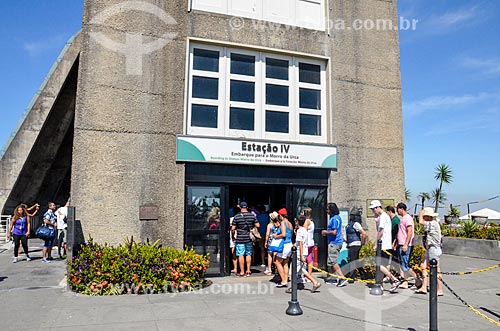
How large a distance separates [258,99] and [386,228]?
13.9ft

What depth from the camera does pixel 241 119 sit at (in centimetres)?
1013

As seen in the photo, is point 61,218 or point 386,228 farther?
point 61,218

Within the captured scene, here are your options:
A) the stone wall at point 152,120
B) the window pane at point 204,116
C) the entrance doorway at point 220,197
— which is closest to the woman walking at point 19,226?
the stone wall at point 152,120

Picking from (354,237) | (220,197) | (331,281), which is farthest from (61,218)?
(354,237)

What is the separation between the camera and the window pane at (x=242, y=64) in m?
10.2

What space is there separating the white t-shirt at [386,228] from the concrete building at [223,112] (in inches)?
75.5

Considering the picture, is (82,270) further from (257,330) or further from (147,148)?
(257,330)

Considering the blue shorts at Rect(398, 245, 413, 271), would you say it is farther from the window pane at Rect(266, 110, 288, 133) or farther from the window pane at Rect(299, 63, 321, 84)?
the window pane at Rect(299, 63, 321, 84)

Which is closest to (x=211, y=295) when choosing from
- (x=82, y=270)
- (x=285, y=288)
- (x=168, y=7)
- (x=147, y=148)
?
(x=285, y=288)

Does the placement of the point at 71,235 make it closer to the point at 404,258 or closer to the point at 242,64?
→ the point at 242,64

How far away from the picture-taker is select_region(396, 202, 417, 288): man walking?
8702 mm

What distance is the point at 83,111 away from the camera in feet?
28.6

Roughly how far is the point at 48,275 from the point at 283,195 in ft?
20.6

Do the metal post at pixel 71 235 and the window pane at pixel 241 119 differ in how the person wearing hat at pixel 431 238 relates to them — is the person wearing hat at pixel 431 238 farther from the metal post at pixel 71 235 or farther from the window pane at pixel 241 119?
the metal post at pixel 71 235
